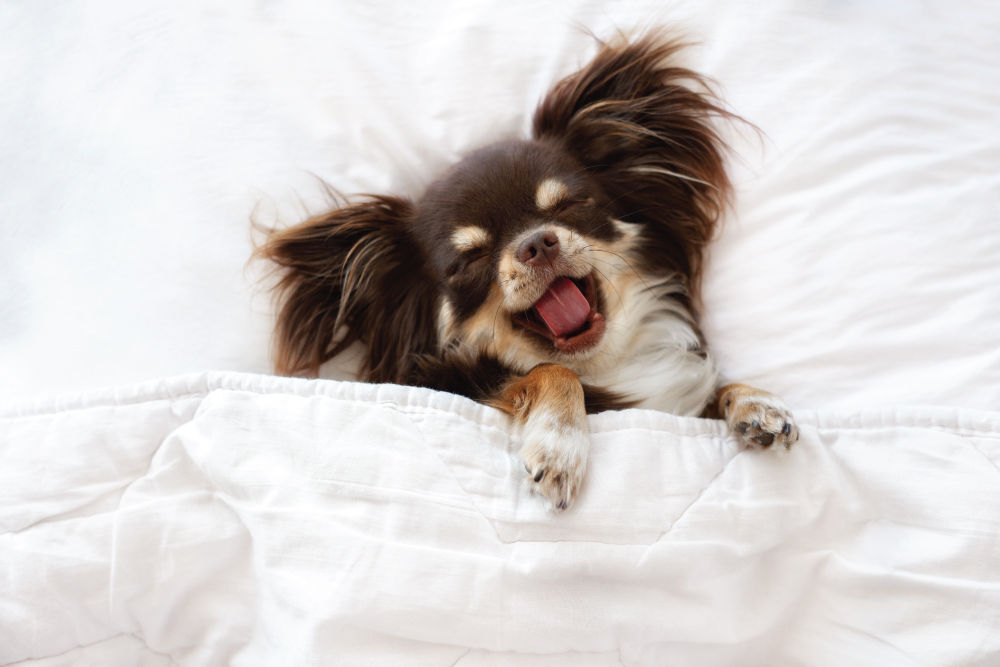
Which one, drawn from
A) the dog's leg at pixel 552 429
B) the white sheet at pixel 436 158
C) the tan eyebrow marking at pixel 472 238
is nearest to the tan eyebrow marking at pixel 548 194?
the tan eyebrow marking at pixel 472 238

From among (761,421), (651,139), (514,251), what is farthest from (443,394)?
(651,139)

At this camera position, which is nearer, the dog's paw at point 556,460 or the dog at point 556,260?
the dog's paw at point 556,460

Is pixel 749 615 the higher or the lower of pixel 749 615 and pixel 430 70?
the lower

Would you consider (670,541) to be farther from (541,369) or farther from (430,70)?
(430,70)

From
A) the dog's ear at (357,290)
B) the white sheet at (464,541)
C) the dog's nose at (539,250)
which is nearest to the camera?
the white sheet at (464,541)

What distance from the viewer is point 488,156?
81.5 inches

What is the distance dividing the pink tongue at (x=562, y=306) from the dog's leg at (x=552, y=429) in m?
0.14

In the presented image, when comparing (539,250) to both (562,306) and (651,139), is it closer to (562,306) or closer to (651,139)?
(562,306)

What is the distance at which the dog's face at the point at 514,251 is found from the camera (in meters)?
1.96

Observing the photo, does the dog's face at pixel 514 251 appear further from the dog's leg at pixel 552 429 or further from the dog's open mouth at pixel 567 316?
the dog's leg at pixel 552 429

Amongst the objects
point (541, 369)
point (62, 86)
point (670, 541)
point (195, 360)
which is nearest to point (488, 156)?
point (541, 369)

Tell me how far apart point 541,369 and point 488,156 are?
25.4 inches

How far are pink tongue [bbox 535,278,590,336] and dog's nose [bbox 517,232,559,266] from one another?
127 mm

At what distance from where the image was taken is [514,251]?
188 cm
